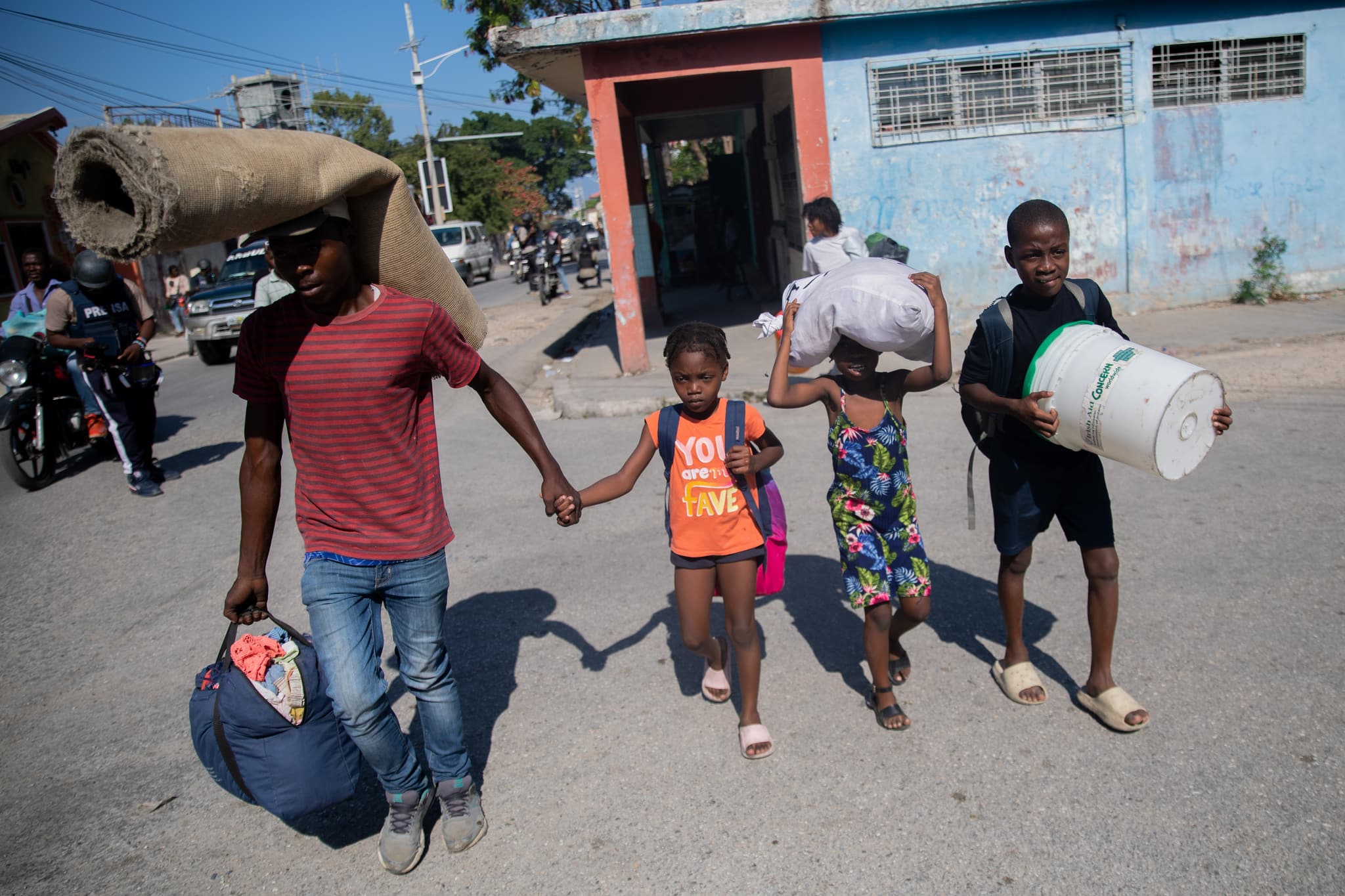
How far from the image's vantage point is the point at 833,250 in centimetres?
685

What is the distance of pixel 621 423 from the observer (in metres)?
8.12

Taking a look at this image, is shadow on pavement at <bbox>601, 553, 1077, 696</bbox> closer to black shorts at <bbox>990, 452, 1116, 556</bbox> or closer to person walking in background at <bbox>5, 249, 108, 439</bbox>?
black shorts at <bbox>990, 452, 1116, 556</bbox>

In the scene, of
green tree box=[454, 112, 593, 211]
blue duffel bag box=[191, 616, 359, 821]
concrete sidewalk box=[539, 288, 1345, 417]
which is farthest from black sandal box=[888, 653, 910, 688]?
green tree box=[454, 112, 593, 211]

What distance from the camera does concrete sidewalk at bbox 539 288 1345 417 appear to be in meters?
8.47

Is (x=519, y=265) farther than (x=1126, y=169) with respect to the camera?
Yes

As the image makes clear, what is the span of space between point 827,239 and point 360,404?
5.02m

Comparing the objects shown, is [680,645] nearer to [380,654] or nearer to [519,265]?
[380,654]

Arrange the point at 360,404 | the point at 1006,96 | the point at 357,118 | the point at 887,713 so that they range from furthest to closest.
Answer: the point at 357,118 → the point at 1006,96 → the point at 887,713 → the point at 360,404

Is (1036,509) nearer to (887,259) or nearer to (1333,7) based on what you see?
(887,259)

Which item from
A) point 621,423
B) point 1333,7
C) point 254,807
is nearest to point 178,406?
point 621,423

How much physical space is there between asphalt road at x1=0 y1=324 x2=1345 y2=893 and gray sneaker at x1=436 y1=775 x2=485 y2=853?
45 mm

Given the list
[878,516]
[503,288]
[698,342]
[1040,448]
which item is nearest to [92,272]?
[698,342]

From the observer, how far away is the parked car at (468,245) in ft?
90.2

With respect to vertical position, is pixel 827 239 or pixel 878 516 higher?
pixel 827 239
